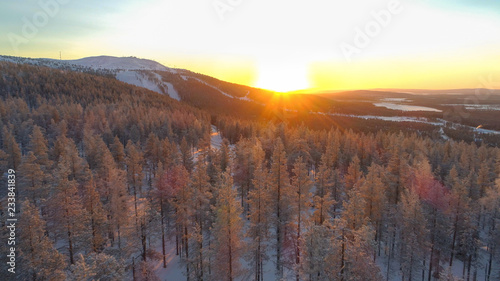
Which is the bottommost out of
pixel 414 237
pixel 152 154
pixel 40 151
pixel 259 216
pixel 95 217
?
pixel 414 237

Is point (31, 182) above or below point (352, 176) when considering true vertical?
above

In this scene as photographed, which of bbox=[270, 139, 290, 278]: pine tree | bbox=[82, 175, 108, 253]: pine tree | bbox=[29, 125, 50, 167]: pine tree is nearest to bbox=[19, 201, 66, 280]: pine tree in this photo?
bbox=[82, 175, 108, 253]: pine tree

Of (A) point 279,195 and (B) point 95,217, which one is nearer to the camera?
(B) point 95,217

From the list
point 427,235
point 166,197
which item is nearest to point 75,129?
point 166,197

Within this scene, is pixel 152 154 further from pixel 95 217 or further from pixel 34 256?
pixel 34 256

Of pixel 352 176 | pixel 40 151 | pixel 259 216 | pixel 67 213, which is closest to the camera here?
pixel 67 213

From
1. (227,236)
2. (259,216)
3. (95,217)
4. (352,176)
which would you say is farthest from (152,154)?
(352,176)

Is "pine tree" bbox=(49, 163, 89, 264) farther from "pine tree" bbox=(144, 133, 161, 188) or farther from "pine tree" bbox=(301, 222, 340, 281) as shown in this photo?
"pine tree" bbox=(144, 133, 161, 188)
